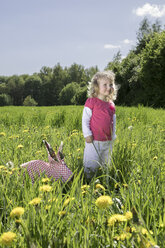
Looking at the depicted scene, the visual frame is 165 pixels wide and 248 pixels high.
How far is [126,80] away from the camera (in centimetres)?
2934

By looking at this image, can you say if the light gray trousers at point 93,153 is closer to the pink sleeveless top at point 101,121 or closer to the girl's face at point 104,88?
the pink sleeveless top at point 101,121

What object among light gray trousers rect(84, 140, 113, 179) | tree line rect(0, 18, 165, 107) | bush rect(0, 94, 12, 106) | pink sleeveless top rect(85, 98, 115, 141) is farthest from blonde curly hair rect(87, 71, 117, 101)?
bush rect(0, 94, 12, 106)

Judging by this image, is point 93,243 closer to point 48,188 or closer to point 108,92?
point 48,188

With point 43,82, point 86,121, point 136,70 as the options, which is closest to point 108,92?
point 86,121

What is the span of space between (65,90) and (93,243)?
2717 inches

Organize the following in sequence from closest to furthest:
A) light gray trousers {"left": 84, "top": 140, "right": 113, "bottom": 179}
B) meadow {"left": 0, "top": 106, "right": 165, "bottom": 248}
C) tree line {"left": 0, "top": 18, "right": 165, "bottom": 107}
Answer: meadow {"left": 0, "top": 106, "right": 165, "bottom": 248} < light gray trousers {"left": 84, "top": 140, "right": 113, "bottom": 179} < tree line {"left": 0, "top": 18, "right": 165, "bottom": 107}

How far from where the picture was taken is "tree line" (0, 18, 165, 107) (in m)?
23.3

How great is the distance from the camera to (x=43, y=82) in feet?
286

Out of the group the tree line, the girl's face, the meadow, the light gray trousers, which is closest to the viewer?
the meadow

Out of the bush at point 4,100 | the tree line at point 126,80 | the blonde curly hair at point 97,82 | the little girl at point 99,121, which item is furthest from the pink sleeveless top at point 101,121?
the bush at point 4,100

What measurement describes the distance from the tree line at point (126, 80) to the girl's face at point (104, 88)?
4.09m

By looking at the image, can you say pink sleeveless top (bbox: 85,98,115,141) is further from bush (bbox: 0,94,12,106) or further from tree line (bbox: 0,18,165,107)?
bush (bbox: 0,94,12,106)

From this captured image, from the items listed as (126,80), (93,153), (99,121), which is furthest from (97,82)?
(126,80)

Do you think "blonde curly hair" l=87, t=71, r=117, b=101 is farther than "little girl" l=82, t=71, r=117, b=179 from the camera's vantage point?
Yes
